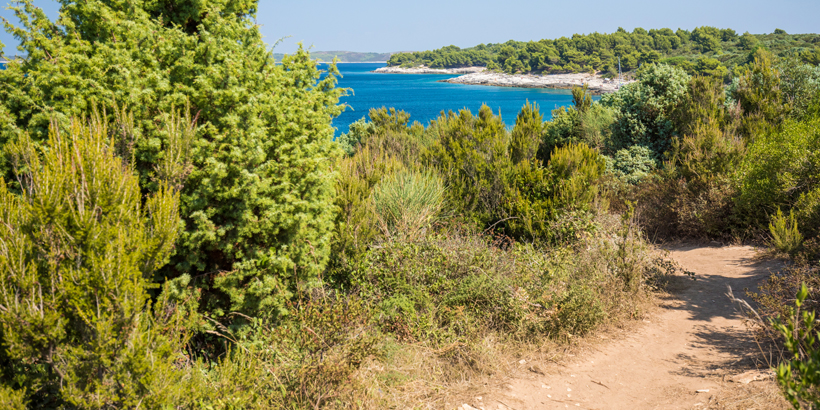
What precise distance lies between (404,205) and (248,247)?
2.79m

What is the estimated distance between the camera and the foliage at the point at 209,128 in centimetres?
403

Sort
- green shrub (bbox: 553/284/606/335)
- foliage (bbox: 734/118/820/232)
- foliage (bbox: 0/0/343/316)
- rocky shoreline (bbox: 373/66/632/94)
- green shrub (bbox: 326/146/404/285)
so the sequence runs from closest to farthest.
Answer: foliage (bbox: 0/0/343/316)
green shrub (bbox: 553/284/606/335)
green shrub (bbox: 326/146/404/285)
foliage (bbox: 734/118/820/232)
rocky shoreline (bbox: 373/66/632/94)

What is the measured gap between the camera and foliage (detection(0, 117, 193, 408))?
95.7 inches

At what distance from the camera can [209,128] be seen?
4145 mm

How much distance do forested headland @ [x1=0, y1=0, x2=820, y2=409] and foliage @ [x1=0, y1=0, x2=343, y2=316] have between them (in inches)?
1.0

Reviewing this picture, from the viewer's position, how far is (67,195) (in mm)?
2443

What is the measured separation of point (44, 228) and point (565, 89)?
100645 millimetres

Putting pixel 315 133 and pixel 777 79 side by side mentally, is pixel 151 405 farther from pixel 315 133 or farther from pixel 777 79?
pixel 777 79

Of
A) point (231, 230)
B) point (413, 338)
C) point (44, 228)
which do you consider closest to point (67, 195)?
point (44, 228)

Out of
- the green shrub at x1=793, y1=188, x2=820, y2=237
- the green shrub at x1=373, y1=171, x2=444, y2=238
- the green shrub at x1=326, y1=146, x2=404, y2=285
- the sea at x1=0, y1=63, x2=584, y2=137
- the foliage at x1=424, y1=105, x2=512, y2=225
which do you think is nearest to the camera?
the green shrub at x1=326, y1=146, x2=404, y2=285

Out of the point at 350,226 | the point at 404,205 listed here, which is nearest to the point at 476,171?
the point at 404,205

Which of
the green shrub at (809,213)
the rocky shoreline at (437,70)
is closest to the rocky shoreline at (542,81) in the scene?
the rocky shoreline at (437,70)

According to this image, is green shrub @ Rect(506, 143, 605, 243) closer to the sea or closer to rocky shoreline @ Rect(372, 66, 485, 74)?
the sea

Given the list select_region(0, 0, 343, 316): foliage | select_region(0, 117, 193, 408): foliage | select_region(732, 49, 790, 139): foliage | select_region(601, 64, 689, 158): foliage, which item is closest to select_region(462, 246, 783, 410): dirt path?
select_region(0, 0, 343, 316): foliage
